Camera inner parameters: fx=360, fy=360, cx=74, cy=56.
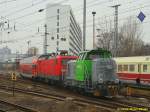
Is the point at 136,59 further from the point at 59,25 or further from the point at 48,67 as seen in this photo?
the point at 59,25

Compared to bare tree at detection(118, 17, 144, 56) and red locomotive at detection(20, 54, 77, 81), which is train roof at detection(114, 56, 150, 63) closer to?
red locomotive at detection(20, 54, 77, 81)

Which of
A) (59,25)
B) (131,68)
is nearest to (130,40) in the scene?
(131,68)

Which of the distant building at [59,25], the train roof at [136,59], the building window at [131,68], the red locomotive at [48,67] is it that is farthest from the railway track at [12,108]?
the distant building at [59,25]

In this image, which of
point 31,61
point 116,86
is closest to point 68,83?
point 116,86

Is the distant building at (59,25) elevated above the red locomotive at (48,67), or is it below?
above

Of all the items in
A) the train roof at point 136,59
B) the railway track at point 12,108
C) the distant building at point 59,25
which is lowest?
the railway track at point 12,108

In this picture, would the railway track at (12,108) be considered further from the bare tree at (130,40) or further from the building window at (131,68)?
the bare tree at (130,40)

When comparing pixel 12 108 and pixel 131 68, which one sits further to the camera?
pixel 131 68

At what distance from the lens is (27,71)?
46.3 meters

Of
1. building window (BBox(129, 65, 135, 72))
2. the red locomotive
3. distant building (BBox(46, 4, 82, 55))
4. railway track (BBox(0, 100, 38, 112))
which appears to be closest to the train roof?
building window (BBox(129, 65, 135, 72))

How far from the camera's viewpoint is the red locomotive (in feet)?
99.7

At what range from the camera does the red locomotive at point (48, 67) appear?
99.7 ft

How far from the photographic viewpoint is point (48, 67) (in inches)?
1358

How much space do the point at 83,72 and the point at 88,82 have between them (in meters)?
0.87
